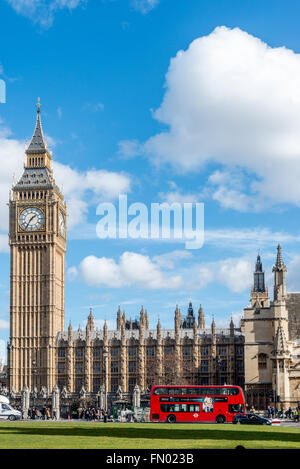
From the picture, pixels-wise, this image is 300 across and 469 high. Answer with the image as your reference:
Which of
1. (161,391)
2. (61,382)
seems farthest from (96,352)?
(161,391)

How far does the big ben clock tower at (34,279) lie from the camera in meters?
131

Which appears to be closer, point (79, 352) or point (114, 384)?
point (114, 384)

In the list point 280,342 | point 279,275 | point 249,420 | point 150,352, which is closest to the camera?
point 249,420

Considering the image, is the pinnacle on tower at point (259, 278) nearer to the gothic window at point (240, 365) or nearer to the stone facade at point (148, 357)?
the stone facade at point (148, 357)

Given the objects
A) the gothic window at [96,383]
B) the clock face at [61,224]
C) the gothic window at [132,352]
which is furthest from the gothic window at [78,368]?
the clock face at [61,224]

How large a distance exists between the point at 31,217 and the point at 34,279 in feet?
34.5

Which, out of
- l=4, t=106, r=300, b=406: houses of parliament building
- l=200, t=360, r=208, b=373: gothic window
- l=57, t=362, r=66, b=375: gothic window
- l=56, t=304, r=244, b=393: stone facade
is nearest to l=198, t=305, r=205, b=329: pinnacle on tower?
l=4, t=106, r=300, b=406: houses of parliament building

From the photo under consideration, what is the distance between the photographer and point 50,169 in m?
144

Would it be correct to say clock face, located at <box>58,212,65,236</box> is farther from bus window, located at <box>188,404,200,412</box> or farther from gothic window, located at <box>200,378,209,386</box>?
bus window, located at <box>188,404,200,412</box>

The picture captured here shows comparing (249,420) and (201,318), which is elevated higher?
(201,318)

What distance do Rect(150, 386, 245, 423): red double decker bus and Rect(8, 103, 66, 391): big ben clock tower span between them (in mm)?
68669

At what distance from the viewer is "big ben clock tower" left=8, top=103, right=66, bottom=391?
131250mm

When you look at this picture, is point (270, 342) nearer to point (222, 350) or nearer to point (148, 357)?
point (222, 350)

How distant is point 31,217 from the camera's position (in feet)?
447
